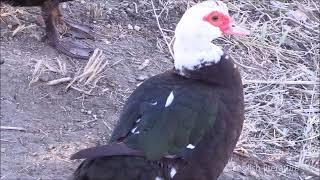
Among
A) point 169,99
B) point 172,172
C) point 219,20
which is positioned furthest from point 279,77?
point 172,172

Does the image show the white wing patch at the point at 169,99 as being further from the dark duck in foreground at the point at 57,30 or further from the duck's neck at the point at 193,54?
the dark duck in foreground at the point at 57,30

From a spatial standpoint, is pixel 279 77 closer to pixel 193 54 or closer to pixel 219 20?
pixel 219 20

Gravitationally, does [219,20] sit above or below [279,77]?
above

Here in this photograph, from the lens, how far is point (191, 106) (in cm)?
360

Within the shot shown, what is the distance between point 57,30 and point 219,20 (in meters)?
1.82

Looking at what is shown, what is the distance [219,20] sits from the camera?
3.94 meters

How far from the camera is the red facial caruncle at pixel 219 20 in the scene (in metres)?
3.87

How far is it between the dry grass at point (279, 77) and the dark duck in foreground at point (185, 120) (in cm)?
78

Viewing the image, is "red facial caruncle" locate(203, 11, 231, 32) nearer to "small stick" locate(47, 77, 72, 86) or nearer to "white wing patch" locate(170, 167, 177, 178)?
"white wing patch" locate(170, 167, 177, 178)

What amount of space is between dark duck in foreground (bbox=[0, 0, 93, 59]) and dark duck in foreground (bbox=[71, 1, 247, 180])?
137 centimetres

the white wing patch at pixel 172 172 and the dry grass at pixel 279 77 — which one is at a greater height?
the white wing patch at pixel 172 172

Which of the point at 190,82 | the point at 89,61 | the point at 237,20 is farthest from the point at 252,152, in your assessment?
the point at 237,20

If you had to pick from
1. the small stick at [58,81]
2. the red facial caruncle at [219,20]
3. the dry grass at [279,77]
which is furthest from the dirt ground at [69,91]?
the red facial caruncle at [219,20]

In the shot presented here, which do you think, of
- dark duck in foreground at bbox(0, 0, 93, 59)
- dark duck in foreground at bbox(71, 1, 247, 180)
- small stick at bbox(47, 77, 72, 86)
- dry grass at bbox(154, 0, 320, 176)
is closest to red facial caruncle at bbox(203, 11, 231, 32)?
dark duck in foreground at bbox(71, 1, 247, 180)
